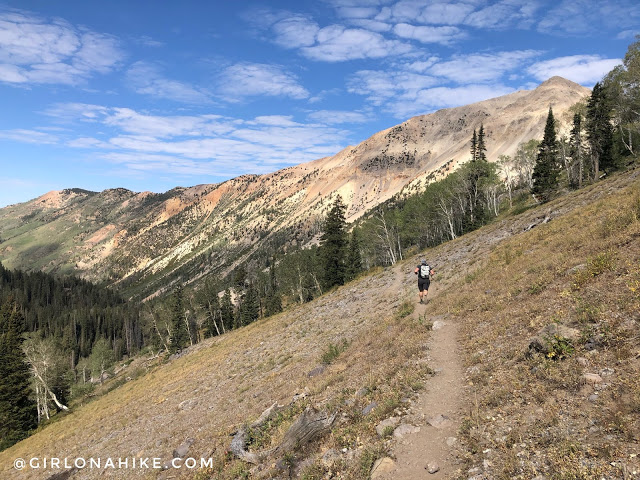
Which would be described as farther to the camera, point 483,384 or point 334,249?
point 334,249

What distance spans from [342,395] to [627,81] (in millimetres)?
58841

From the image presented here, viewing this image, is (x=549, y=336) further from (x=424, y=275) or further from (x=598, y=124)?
(x=598, y=124)

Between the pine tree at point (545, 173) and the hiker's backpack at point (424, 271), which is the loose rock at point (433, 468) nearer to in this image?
the hiker's backpack at point (424, 271)

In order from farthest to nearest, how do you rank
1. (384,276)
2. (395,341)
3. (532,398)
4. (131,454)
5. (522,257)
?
1. (384,276)
2. (522,257)
3. (131,454)
4. (395,341)
5. (532,398)

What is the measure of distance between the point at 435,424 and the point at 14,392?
62.3m

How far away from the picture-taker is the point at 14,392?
4512 cm

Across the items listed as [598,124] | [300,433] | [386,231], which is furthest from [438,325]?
[598,124]

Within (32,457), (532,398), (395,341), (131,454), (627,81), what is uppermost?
(627,81)

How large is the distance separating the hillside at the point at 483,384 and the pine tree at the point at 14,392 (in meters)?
27.7

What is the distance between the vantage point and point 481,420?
7.32m

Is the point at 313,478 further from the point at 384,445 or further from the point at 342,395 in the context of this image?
the point at 342,395

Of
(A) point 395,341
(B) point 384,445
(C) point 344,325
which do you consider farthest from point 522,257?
(B) point 384,445

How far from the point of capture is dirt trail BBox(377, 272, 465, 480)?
6691mm

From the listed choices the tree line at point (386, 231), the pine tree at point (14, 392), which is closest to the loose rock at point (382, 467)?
the tree line at point (386, 231)
